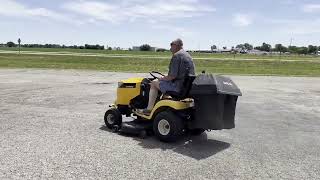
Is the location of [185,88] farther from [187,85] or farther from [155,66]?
[155,66]

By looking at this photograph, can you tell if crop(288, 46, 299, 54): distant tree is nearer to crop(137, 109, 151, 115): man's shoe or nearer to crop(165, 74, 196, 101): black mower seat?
crop(137, 109, 151, 115): man's shoe

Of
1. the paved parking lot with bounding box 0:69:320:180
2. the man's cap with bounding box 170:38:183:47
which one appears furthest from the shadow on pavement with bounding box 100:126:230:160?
the man's cap with bounding box 170:38:183:47

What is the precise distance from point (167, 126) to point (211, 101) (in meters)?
0.89

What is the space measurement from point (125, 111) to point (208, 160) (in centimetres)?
265

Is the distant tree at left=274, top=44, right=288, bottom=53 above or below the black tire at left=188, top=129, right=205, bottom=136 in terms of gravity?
above

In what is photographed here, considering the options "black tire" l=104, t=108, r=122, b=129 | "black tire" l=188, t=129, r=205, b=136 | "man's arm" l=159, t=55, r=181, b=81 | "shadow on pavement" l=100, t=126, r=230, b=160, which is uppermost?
"man's arm" l=159, t=55, r=181, b=81

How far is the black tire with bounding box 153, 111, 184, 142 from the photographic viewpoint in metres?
7.67

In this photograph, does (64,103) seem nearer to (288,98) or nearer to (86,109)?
(86,109)

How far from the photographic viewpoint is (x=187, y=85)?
7.88 metres

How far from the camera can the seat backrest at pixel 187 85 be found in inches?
309

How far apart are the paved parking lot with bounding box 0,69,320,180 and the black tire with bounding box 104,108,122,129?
0.20 meters

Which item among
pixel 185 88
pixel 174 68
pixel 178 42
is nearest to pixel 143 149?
pixel 185 88

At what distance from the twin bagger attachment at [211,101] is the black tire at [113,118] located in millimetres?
1646

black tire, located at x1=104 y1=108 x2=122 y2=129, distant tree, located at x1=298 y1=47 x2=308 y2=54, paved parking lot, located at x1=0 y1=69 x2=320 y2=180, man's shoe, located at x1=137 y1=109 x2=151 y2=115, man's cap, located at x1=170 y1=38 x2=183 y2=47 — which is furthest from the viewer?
distant tree, located at x1=298 y1=47 x2=308 y2=54
